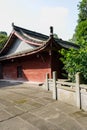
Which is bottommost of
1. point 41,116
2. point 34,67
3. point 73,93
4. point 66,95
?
point 41,116

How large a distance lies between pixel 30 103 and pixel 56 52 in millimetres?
6515

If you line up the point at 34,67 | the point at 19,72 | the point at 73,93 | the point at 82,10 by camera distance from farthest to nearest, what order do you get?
1. the point at 82,10
2. the point at 19,72
3. the point at 34,67
4. the point at 73,93

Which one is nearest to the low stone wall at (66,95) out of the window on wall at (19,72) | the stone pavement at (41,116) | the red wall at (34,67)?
the stone pavement at (41,116)

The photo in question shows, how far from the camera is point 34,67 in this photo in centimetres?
1455

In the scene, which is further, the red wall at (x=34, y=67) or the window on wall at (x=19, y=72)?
the window on wall at (x=19, y=72)

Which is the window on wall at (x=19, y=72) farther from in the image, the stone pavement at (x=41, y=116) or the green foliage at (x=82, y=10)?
the green foliage at (x=82, y=10)

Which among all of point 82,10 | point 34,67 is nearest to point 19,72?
point 34,67

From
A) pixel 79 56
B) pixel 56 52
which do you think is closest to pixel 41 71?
pixel 56 52

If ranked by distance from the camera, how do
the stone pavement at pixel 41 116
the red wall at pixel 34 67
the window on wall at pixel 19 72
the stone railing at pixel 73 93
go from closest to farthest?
the stone pavement at pixel 41 116, the stone railing at pixel 73 93, the red wall at pixel 34 67, the window on wall at pixel 19 72

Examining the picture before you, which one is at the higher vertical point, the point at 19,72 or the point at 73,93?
the point at 19,72

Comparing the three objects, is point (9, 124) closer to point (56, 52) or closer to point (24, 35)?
point (56, 52)

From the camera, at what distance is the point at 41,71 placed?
13938 millimetres

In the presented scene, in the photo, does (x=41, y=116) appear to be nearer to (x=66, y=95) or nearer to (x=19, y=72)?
(x=66, y=95)

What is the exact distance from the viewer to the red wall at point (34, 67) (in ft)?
44.3
